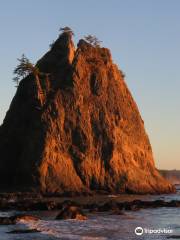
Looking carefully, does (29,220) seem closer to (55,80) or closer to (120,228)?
(120,228)

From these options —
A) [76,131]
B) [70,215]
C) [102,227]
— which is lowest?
[102,227]

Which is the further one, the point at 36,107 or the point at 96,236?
the point at 36,107

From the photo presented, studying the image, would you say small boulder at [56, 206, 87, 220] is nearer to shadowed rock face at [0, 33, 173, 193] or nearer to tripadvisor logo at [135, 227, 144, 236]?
tripadvisor logo at [135, 227, 144, 236]

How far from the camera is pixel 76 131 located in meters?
78.2

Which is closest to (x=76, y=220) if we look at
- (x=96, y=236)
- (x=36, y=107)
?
(x=96, y=236)

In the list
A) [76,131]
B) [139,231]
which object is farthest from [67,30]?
[139,231]

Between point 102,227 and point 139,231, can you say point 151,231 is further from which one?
point 102,227

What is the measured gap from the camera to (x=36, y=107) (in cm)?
7956

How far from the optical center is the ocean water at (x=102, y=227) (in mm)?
33031

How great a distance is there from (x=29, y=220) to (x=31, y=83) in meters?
44.7

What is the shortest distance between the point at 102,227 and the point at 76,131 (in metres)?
41.0

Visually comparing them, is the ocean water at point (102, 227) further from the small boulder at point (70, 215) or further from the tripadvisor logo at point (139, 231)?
the small boulder at point (70, 215)

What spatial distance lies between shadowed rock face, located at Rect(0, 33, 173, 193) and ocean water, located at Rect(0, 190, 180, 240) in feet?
84.6

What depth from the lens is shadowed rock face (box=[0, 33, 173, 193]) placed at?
73.0m
